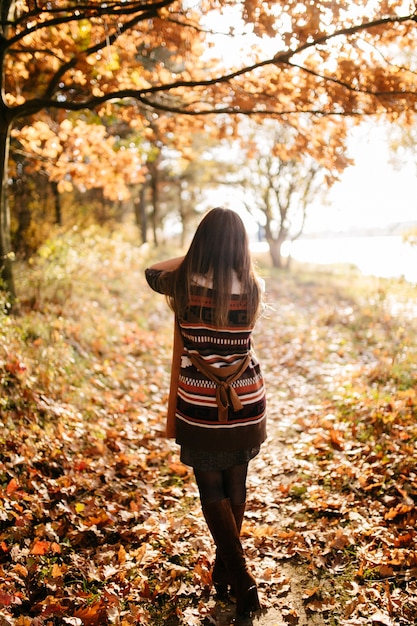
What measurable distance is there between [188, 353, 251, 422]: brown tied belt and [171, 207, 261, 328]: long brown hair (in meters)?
0.24

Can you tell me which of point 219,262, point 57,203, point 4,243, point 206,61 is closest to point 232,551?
point 219,262

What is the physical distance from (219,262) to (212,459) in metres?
1.12

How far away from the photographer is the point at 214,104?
5.85 metres

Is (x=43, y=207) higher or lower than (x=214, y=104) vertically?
lower

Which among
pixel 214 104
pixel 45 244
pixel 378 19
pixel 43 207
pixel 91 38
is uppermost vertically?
pixel 91 38

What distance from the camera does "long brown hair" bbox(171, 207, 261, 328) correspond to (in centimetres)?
264

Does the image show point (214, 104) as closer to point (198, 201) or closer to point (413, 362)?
point (413, 362)

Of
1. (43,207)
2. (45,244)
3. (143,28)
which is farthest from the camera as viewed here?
(43,207)

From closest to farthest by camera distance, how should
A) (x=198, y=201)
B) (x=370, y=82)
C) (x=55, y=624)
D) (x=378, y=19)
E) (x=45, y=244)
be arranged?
(x=55, y=624) → (x=378, y=19) → (x=370, y=82) → (x=45, y=244) → (x=198, y=201)

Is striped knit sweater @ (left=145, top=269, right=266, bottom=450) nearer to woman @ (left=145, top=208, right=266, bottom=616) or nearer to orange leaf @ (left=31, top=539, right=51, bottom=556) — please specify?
woman @ (left=145, top=208, right=266, bottom=616)

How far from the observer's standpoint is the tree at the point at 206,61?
4.44 m

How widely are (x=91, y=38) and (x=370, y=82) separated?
337 cm

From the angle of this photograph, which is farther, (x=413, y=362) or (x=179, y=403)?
(x=413, y=362)

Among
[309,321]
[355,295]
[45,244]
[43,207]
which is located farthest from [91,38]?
[355,295]
